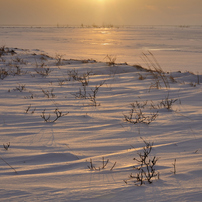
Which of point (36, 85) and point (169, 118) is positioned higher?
point (36, 85)

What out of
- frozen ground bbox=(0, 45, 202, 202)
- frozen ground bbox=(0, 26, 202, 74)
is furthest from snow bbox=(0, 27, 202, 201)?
frozen ground bbox=(0, 26, 202, 74)

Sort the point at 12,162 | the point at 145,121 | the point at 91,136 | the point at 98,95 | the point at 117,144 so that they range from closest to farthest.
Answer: the point at 12,162 < the point at 117,144 < the point at 91,136 < the point at 145,121 < the point at 98,95

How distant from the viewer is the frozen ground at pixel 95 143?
145cm

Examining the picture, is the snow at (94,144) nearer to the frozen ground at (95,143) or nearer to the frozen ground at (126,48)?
the frozen ground at (95,143)

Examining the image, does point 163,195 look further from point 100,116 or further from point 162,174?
point 100,116

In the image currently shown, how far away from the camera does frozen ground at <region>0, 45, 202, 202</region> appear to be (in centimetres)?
145

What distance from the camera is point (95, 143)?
2219mm

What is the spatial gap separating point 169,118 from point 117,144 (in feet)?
3.15

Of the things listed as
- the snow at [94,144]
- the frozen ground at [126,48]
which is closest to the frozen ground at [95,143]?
the snow at [94,144]

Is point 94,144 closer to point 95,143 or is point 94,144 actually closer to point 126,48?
Result: point 95,143

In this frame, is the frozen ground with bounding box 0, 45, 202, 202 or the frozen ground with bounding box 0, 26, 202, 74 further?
the frozen ground with bounding box 0, 26, 202, 74

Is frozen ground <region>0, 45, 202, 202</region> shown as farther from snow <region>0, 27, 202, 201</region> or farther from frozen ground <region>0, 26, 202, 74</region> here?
frozen ground <region>0, 26, 202, 74</region>

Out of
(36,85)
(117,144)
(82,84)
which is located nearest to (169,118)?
(117,144)

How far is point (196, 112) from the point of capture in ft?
10.2
